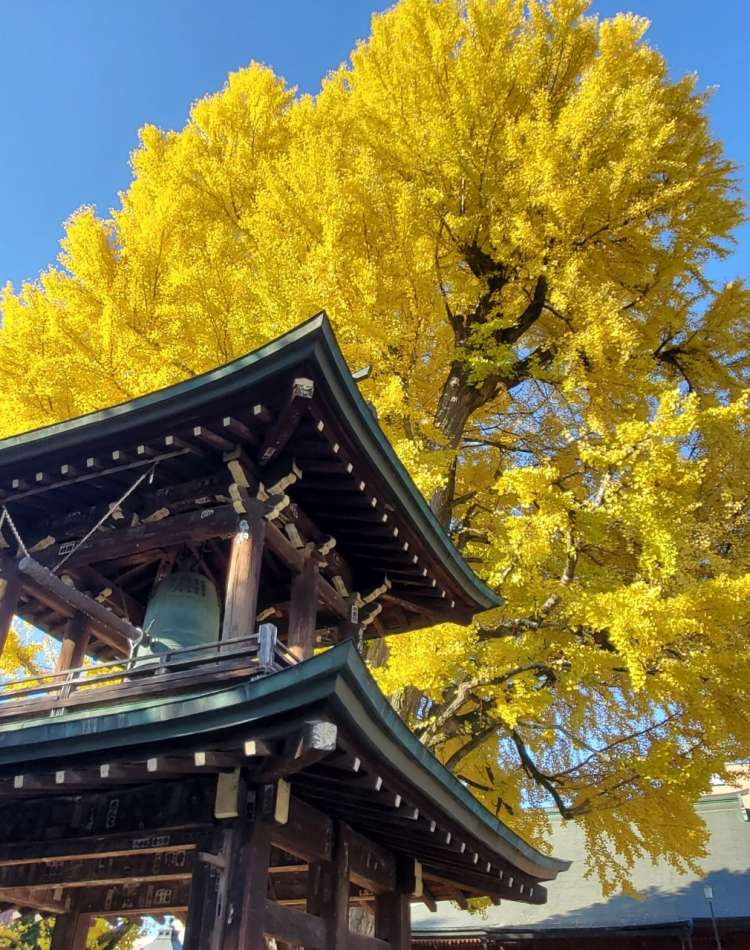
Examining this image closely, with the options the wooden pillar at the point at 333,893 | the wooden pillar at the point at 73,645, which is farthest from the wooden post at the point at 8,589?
the wooden pillar at the point at 333,893

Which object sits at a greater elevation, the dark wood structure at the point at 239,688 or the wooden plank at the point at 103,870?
the dark wood structure at the point at 239,688

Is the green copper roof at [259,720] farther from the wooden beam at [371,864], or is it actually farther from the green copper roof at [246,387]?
the green copper roof at [246,387]

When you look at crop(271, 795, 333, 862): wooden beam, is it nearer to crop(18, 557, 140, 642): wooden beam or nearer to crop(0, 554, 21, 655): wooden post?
crop(18, 557, 140, 642): wooden beam

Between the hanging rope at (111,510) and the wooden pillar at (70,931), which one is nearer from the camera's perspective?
the hanging rope at (111,510)

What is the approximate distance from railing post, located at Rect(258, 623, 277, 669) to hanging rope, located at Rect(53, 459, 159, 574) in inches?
85.6

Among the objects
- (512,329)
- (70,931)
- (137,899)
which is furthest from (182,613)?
(512,329)

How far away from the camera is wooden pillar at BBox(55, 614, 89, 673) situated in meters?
7.50

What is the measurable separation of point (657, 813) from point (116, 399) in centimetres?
878

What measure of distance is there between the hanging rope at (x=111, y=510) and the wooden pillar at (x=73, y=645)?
119 centimetres

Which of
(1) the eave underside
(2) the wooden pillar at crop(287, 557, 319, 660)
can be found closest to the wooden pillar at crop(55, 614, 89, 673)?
(1) the eave underside

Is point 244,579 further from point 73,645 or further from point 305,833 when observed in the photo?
point 73,645

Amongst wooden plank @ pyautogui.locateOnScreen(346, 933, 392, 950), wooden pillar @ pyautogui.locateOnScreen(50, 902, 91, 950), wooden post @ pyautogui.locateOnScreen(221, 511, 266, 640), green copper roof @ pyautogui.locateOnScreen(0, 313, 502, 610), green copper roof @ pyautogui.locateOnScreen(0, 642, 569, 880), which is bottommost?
wooden plank @ pyautogui.locateOnScreen(346, 933, 392, 950)

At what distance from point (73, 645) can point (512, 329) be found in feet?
27.5

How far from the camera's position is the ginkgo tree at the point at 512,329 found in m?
7.83
